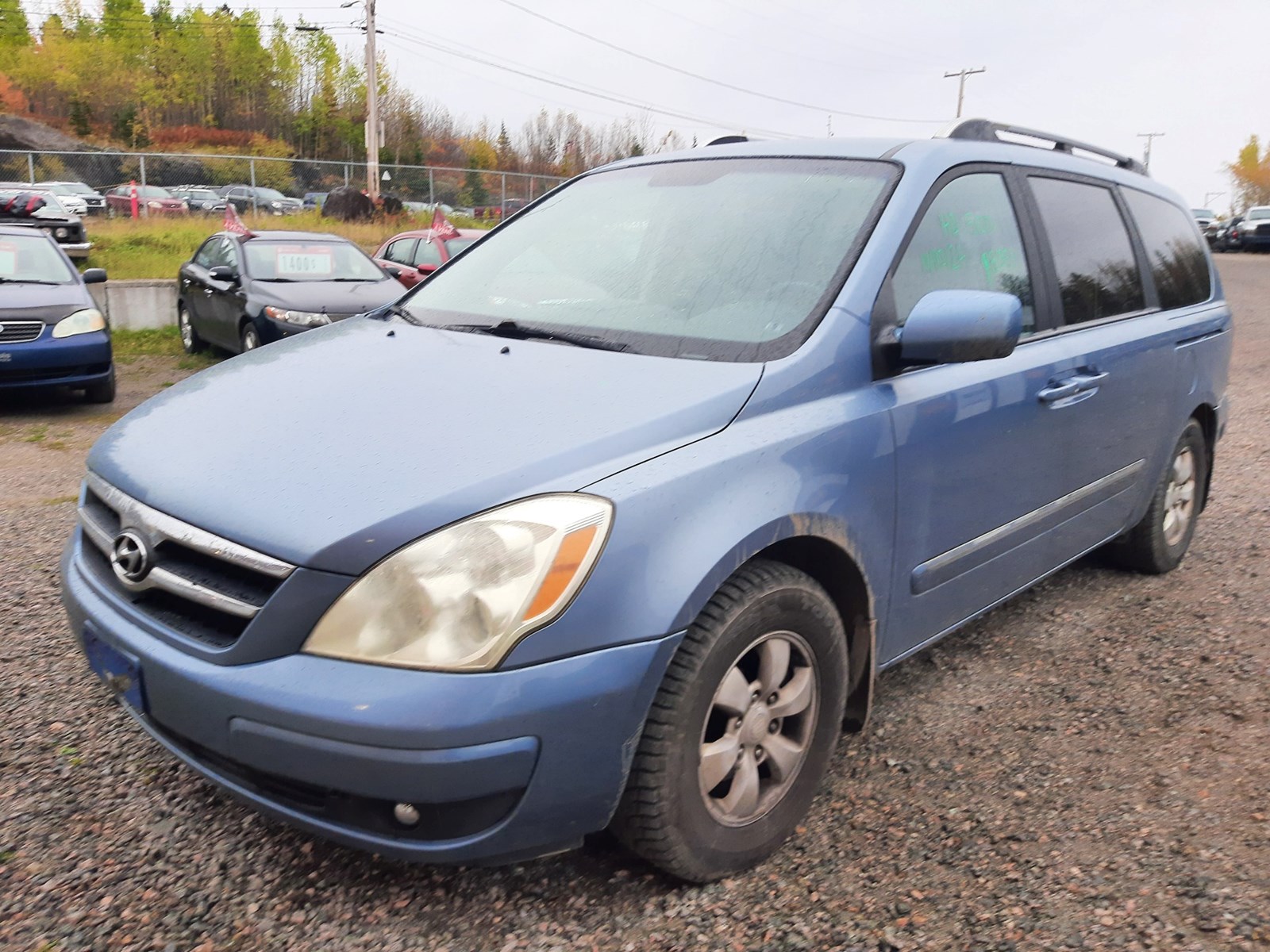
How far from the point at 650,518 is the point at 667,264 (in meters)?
1.09

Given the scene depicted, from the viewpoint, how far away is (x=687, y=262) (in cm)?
279

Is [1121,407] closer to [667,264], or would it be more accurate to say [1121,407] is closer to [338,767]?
[667,264]

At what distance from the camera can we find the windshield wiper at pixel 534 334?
258 centimetres

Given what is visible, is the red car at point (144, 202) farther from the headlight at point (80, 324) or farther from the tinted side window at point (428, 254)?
the headlight at point (80, 324)

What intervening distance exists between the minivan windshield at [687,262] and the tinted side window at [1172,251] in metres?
1.81

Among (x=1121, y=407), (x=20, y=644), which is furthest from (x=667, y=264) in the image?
(x=20, y=644)

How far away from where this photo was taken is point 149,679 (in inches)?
80.7

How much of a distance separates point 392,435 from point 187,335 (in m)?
11.4

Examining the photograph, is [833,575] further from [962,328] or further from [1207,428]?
[1207,428]

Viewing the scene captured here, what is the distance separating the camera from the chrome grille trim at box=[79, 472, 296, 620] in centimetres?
191

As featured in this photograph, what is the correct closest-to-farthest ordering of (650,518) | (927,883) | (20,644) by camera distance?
(650,518) < (927,883) < (20,644)

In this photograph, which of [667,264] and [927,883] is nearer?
[927,883]

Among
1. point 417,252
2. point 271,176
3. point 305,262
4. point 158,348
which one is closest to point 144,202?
point 271,176

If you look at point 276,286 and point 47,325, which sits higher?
point 276,286
